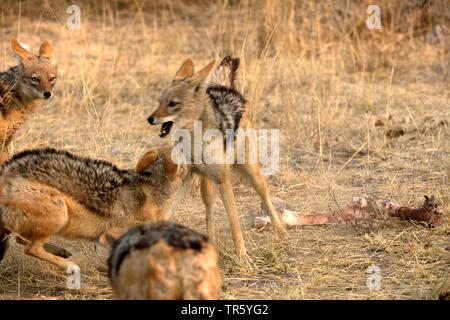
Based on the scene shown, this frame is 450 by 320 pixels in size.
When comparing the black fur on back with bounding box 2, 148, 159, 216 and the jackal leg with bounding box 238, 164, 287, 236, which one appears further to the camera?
the jackal leg with bounding box 238, 164, 287, 236

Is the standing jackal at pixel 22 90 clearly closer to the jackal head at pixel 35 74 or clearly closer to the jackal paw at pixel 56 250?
the jackal head at pixel 35 74

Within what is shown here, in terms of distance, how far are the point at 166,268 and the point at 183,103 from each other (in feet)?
9.34

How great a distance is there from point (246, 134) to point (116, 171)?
1687mm

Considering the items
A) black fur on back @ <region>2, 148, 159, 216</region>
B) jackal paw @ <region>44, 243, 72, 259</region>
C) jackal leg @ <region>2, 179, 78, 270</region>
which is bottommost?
jackal paw @ <region>44, 243, 72, 259</region>

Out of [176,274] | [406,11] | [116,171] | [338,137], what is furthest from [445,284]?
[406,11]

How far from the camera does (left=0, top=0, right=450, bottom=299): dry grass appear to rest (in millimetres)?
6059

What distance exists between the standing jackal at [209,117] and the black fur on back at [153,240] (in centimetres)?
191

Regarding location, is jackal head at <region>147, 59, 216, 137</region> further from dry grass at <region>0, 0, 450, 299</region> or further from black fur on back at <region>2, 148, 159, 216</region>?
dry grass at <region>0, 0, 450, 299</region>

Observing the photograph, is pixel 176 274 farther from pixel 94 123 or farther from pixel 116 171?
pixel 94 123
